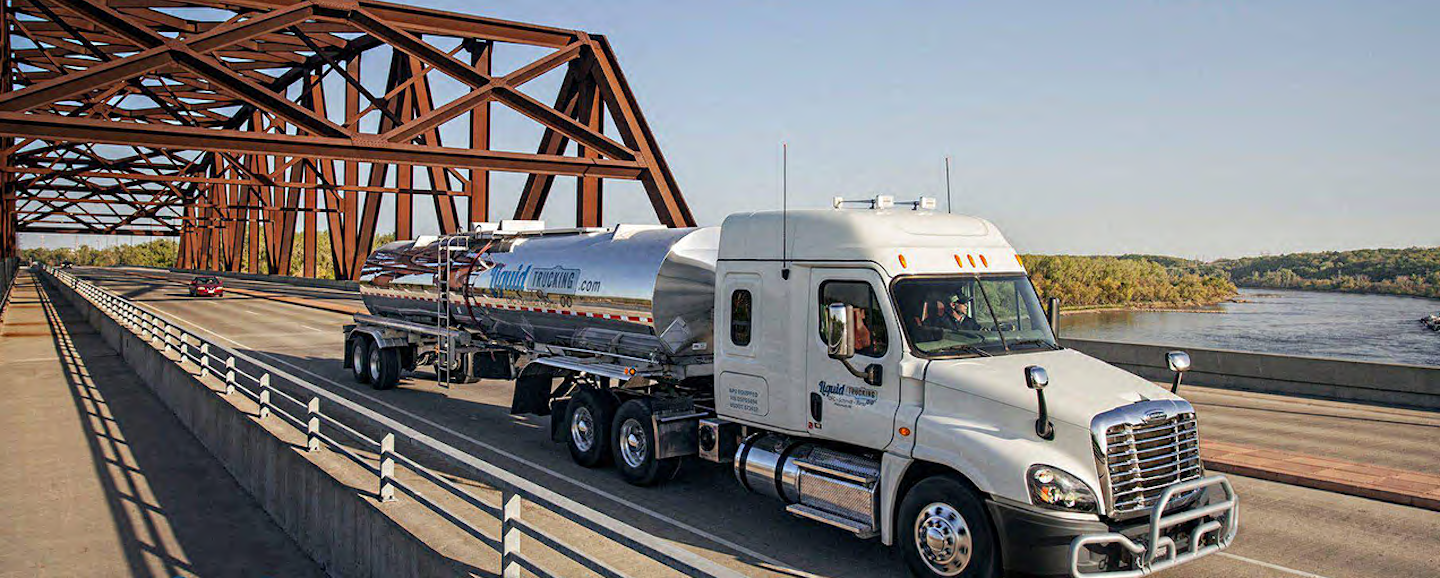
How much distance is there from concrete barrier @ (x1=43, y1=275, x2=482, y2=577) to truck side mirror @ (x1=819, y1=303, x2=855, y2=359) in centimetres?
313

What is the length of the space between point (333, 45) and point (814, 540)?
43019 millimetres

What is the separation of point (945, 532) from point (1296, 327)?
6967 centimetres

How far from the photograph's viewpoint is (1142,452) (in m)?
6.59

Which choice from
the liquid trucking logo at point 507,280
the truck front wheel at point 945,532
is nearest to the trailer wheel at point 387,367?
the liquid trucking logo at point 507,280

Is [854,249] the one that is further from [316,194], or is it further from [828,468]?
[316,194]

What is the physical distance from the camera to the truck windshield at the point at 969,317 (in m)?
7.47

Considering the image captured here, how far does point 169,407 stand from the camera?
16.9 meters

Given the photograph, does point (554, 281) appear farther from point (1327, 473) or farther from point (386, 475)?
point (1327, 473)

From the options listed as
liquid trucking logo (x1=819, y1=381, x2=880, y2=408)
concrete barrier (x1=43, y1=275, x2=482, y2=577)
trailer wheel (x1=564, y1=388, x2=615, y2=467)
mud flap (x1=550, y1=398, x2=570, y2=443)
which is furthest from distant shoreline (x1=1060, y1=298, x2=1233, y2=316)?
liquid trucking logo (x1=819, y1=381, x2=880, y2=408)

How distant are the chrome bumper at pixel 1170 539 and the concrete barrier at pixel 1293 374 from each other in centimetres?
1040

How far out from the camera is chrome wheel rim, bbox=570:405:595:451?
11.0m

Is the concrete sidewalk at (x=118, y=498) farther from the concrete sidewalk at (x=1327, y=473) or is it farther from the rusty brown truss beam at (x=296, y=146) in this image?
the concrete sidewalk at (x=1327, y=473)

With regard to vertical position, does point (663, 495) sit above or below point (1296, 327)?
above

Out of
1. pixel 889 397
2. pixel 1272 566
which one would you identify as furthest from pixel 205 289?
pixel 1272 566
